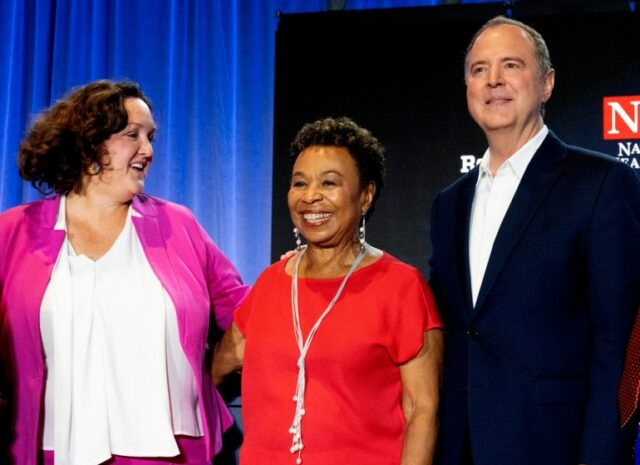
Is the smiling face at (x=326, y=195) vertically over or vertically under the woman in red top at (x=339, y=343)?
over

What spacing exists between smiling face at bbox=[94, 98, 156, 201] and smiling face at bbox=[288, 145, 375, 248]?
1.79 feet

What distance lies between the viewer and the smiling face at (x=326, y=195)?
2.27 meters

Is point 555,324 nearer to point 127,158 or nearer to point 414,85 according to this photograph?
point 127,158

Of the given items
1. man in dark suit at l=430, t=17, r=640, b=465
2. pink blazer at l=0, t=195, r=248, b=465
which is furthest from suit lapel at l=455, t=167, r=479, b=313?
pink blazer at l=0, t=195, r=248, b=465

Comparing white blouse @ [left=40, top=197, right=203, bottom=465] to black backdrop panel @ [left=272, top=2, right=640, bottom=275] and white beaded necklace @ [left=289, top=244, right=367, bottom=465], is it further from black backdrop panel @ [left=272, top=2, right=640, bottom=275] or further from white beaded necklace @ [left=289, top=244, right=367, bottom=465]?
black backdrop panel @ [left=272, top=2, right=640, bottom=275]

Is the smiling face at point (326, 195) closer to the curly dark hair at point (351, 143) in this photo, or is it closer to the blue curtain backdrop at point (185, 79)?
the curly dark hair at point (351, 143)

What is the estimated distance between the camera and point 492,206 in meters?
2.27

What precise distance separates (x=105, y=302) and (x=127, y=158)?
0.43 metres

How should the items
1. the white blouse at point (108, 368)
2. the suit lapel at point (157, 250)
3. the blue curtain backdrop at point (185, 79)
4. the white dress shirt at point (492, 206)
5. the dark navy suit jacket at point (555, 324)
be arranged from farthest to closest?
the blue curtain backdrop at point (185, 79) < the suit lapel at point (157, 250) < the white blouse at point (108, 368) < the white dress shirt at point (492, 206) < the dark navy suit jacket at point (555, 324)

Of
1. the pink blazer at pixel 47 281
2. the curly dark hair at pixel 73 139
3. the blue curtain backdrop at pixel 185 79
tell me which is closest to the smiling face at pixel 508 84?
the pink blazer at pixel 47 281

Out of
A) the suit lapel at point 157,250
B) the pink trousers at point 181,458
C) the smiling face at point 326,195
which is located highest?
the smiling face at point 326,195

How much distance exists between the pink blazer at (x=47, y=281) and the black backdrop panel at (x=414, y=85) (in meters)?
1.06

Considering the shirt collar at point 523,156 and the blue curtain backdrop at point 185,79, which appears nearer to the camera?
the shirt collar at point 523,156

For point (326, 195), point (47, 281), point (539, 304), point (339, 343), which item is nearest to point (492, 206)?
point (539, 304)
